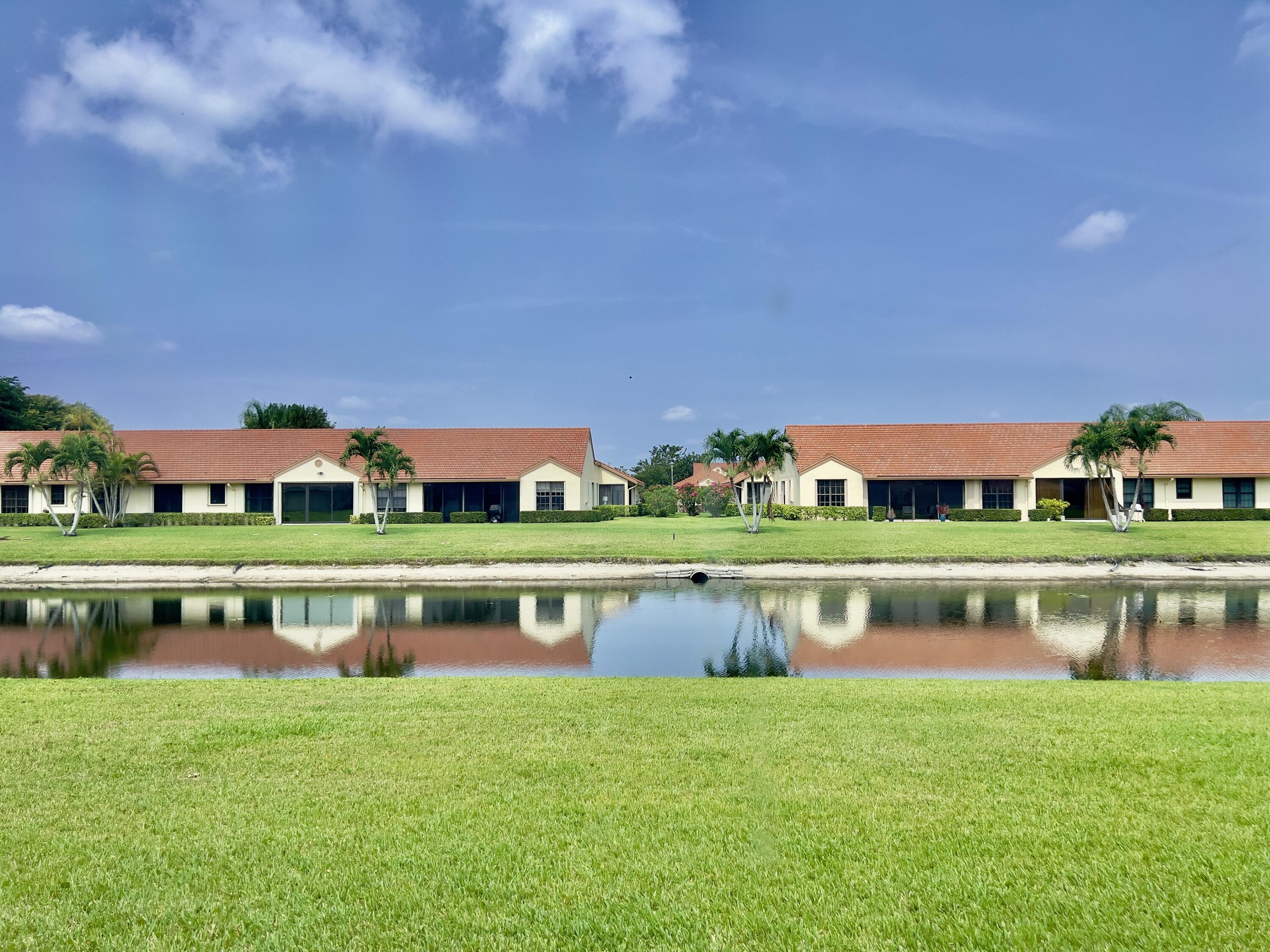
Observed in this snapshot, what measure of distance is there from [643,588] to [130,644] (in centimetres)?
1194

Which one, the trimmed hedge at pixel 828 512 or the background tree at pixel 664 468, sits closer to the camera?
the trimmed hedge at pixel 828 512

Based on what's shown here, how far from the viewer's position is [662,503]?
50.0 meters

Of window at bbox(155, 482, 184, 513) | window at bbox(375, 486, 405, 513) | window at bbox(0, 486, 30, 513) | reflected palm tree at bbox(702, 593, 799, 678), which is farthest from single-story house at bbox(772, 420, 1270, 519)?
window at bbox(0, 486, 30, 513)

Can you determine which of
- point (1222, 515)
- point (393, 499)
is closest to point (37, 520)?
point (393, 499)

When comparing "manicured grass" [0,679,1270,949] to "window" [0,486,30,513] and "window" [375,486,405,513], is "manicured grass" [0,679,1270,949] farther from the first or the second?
"window" [0,486,30,513]

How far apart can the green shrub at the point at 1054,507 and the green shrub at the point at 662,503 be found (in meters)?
20.6

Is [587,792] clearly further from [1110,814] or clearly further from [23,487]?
[23,487]

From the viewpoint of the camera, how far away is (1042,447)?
43.1 meters

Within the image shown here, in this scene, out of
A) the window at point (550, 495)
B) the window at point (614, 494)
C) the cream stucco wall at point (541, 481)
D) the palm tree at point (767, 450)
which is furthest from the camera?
the window at point (614, 494)

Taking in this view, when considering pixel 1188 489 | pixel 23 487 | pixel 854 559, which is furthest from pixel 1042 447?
pixel 23 487

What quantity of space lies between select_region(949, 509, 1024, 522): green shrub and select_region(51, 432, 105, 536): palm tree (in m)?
39.9

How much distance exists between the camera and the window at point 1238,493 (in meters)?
40.3

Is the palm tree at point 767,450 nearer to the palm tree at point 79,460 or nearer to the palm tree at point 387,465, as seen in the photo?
the palm tree at point 387,465

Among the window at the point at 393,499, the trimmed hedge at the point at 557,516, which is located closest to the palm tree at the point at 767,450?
the trimmed hedge at the point at 557,516
